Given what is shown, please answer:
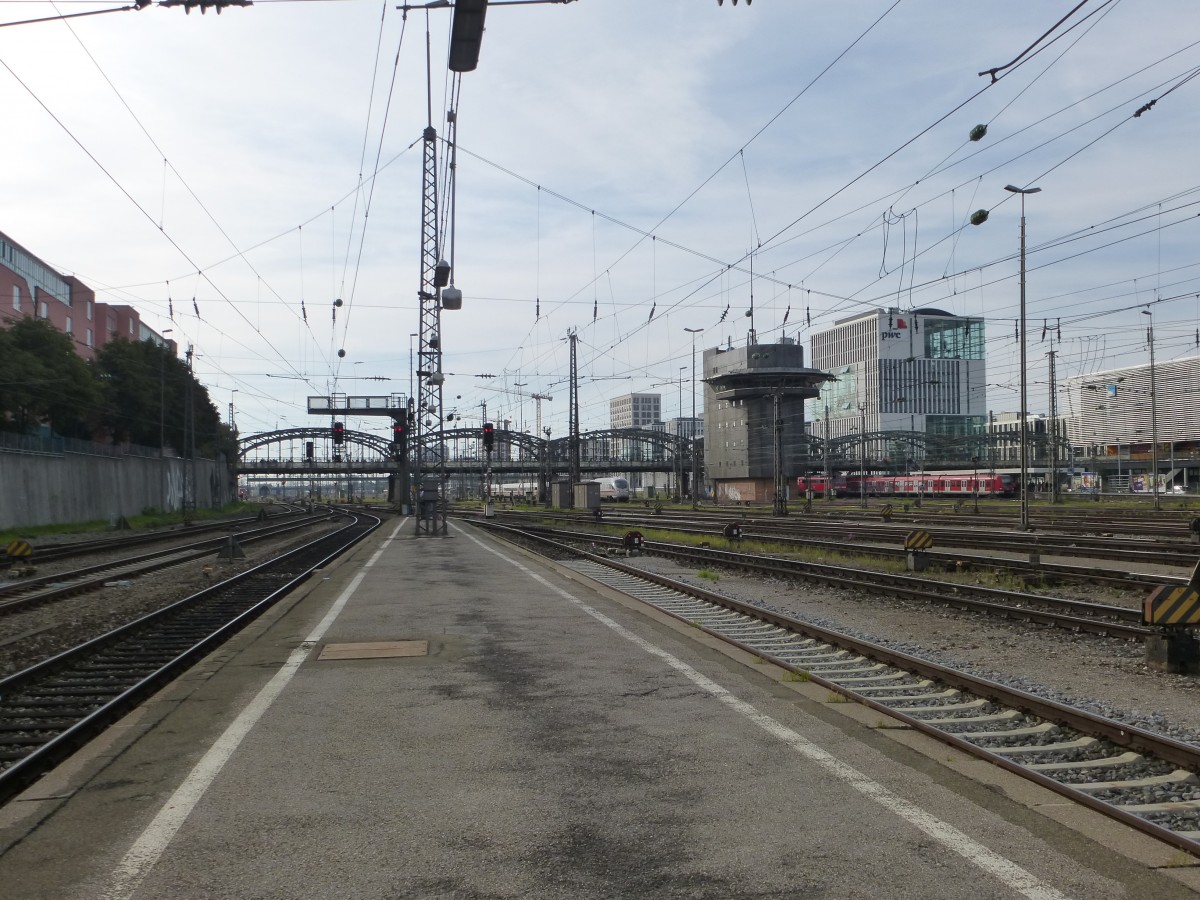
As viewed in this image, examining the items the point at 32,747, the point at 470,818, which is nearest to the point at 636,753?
the point at 470,818

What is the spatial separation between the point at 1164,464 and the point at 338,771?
117173mm

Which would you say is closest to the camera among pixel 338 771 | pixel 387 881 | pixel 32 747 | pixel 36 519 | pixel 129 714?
pixel 387 881

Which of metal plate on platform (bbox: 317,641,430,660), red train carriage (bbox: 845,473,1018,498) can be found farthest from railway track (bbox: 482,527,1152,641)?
red train carriage (bbox: 845,473,1018,498)

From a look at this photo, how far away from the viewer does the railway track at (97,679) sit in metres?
7.95

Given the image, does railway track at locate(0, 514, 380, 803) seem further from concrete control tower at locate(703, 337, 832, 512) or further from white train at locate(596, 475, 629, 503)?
white train at locate(596, 475, 629, 503)

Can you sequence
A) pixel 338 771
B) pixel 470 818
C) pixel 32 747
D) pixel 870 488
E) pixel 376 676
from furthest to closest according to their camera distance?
pixel 870 488, pixel 376 676, pixel 32 747, pixel 338 771, pixel 470 818

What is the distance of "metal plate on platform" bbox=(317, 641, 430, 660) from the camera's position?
1238 cm

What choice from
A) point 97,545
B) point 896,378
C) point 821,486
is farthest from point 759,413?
point 97,545

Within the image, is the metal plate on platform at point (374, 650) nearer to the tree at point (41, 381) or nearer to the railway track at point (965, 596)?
the railway track at point (965, 596)

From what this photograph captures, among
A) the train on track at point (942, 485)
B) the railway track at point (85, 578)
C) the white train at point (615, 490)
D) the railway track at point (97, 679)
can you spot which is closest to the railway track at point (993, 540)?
the railway track at point (97, 679)

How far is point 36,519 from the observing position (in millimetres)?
51844

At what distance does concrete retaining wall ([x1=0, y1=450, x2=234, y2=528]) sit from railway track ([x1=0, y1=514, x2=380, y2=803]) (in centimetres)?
3532

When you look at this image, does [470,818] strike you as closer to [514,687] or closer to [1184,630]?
[514,687]

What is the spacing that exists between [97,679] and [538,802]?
7.07 m
